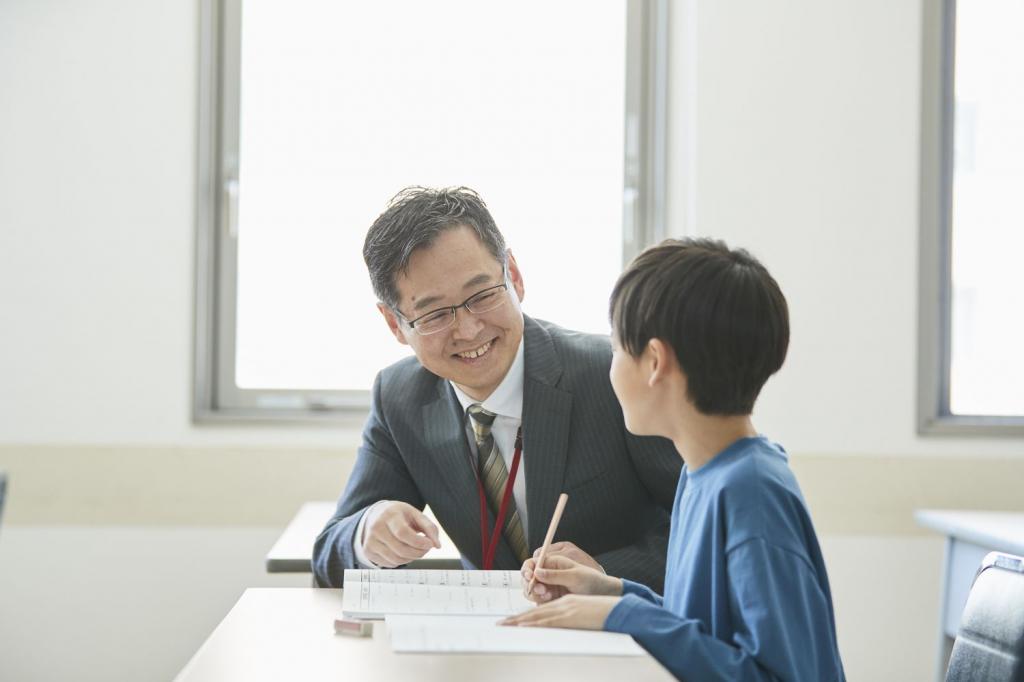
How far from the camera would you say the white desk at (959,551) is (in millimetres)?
2797

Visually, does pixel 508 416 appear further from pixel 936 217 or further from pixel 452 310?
pixel 936 217

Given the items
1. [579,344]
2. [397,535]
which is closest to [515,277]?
[579,344]

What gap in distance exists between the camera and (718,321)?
1.34 m

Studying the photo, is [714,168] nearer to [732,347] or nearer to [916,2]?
[916,2]

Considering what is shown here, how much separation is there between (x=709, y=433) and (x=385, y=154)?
235cm

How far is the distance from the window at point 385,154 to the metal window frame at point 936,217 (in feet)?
2.77

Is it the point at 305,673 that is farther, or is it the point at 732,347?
the point at 732,347

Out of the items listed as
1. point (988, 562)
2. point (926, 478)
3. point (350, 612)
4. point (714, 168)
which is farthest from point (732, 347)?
point (926, 478)

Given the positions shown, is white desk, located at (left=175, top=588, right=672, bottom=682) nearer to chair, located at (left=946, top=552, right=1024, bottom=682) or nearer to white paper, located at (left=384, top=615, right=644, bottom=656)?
white paper, located at (left=384, top=615, right=644, bottom=656)

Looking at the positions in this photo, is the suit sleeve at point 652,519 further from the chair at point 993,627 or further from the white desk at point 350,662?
the chair at point 993,627

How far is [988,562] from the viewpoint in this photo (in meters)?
Answer: 1.24

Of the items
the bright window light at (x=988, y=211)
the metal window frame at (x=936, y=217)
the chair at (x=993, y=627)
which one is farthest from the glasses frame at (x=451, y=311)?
the bright window light at (x=988, y=211)

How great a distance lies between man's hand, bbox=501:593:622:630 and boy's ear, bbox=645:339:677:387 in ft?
0.93

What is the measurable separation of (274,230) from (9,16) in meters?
1.02
